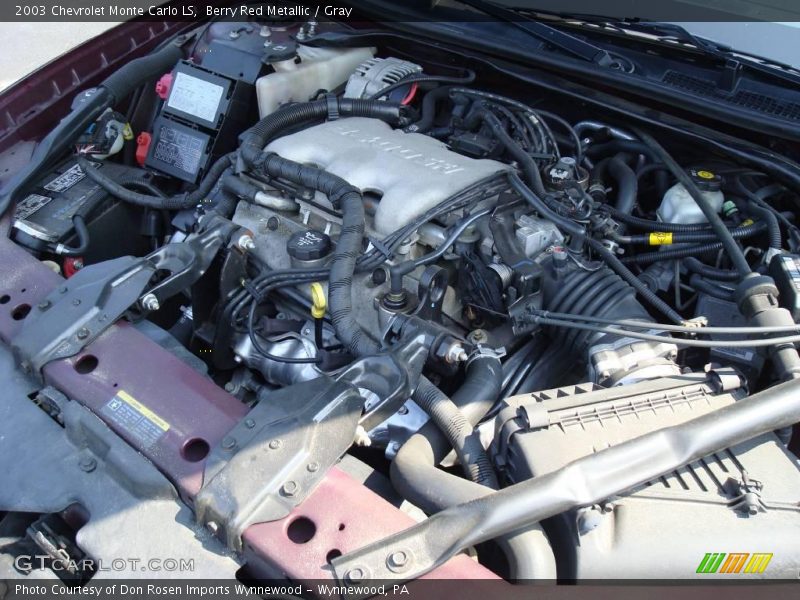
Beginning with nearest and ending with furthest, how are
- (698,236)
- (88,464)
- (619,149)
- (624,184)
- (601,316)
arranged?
(88,464), (601,316), (698,236), (624,184), (619,149)

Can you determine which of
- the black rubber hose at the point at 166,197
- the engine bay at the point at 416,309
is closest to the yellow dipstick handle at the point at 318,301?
the engine bay at the point at 416,309

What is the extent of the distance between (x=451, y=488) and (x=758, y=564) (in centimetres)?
51

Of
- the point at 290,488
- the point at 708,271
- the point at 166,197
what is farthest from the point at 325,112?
the point at 290,488

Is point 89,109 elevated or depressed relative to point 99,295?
elevated

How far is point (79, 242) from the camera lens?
2.02 metres

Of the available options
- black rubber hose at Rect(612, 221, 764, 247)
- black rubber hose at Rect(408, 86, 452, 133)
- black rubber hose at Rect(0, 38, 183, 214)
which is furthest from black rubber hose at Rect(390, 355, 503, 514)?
black rubber hose at Rect(0, 38, 183, 214)

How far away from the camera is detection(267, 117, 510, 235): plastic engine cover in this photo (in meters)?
1.66

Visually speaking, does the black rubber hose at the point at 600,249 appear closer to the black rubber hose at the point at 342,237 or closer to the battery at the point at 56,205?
the black rubber hose at the point at 342,237

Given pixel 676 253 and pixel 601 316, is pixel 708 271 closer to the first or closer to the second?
pixel 676 253

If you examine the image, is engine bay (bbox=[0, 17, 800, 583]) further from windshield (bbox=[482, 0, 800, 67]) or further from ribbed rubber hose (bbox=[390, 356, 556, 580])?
windshield (bbox=[482, 0, 800, 67])

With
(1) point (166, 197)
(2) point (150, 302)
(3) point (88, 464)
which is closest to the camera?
(3) point (88, 464)

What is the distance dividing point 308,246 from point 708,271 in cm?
96

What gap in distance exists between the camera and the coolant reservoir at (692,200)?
5.99 ft

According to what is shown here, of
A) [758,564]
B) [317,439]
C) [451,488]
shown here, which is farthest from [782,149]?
[317,439]
